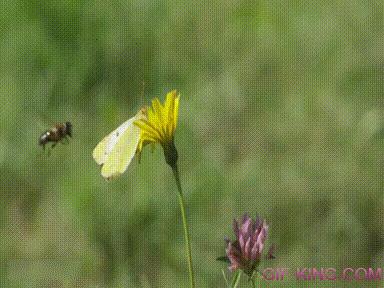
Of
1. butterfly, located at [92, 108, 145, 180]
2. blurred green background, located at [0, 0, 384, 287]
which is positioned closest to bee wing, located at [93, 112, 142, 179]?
butterfly, located at [92, 108, 145, 180]

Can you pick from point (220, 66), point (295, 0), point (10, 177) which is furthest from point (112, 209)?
point (295, 0)

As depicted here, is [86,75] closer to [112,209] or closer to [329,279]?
[112,209]

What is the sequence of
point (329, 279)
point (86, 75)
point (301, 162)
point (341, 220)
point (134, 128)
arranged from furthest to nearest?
point (86, 75), point (301, 162), point (341, 220), point (329, 279), point (134, 128)

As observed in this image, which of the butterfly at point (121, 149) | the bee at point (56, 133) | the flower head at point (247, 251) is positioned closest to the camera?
the flower head at point (247, 251)

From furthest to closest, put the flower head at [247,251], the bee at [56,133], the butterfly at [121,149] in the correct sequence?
the bee at [56,133] → the butterfly at [121,149] → the flower head at [247,251]

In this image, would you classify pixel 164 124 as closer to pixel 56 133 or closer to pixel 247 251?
pixel 247 251

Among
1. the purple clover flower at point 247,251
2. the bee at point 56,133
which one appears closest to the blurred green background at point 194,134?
the bee at point 56,133

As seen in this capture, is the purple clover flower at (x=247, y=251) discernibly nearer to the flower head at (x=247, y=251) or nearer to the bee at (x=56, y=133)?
the flower head at (x=247, y=251)
